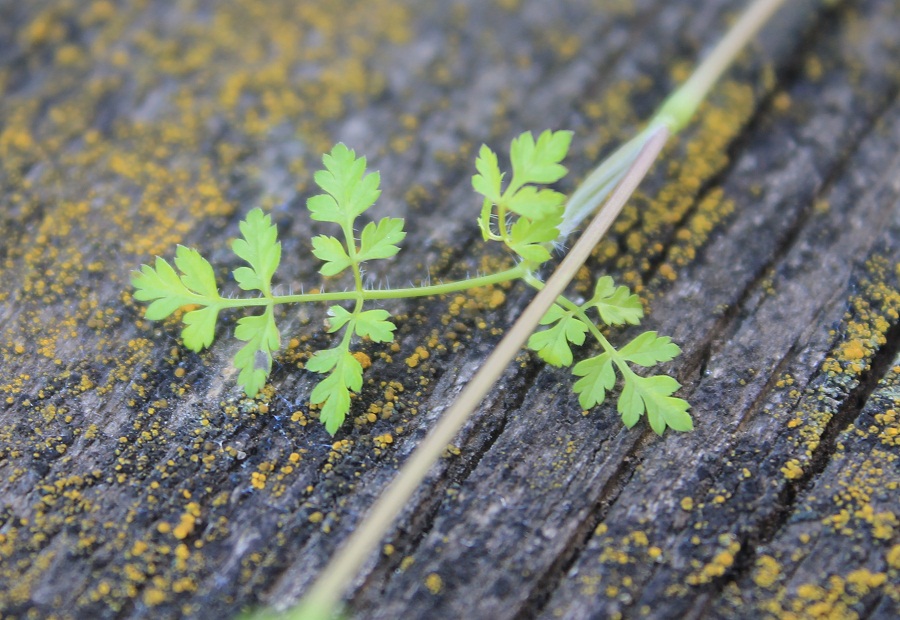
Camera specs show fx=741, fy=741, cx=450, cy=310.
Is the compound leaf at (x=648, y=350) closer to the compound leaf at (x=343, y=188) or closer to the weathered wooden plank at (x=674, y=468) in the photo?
the weathered wooden plank at (x=674, y=468)

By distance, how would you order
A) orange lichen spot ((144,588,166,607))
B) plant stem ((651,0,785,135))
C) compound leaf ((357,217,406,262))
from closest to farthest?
orange lichen spot ((144,588,166,607))
compound leaf ((357,217,406,262))
plant stem ((651,0,785,135))

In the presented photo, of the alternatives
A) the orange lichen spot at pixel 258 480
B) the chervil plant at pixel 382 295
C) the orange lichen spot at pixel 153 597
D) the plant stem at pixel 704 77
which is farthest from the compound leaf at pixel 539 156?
the orange lichen spot at pixel 153 597

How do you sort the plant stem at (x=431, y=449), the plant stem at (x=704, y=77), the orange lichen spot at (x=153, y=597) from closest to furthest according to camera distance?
1. the plant stem at (x=431, y=449)
2. the orange lichen spot at (x=153, y=597)
3. the plant stem at (x=704, y=77)

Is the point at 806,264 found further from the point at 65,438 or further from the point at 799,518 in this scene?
the point at 65,438

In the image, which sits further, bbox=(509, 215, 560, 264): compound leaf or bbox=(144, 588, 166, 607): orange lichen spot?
bbox=(509, 215, 560, 264): compound leaf

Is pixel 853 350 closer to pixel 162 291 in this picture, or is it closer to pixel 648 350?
pixel 648 350

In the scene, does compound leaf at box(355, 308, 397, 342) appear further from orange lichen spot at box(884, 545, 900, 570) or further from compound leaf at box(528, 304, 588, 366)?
orange lichen spot at box(884, 545, 900, 570)

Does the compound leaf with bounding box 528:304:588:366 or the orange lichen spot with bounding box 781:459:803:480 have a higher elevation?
the orange lichen spot with bounding box 781:459:803:480

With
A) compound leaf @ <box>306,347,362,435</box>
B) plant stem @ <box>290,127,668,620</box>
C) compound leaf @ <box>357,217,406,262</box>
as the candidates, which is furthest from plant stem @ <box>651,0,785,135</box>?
compound leaf @ <box>306,347,362,435</box>
